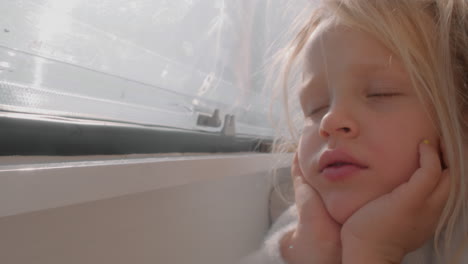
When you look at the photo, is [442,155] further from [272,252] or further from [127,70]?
[127,70]

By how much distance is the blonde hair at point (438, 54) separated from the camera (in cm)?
41

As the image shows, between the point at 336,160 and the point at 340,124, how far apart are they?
0.06 meters

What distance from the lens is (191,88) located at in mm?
717

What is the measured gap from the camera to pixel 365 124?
41 cm

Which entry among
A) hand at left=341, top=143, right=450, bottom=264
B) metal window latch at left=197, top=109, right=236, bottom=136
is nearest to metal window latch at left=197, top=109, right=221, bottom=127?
metal window latch at left=197, top=109, right=236, bottom=136

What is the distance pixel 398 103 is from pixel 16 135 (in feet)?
1.72

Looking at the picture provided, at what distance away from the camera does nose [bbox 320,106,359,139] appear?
0.41 meters

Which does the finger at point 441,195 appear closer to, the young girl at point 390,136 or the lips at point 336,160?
the young girl at point 390,136

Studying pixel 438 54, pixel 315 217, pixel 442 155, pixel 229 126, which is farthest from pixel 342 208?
pixel 229 126

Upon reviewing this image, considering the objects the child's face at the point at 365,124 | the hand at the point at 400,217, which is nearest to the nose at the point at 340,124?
the child's face at the point at 365,124

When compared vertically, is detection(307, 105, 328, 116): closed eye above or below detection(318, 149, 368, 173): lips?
above

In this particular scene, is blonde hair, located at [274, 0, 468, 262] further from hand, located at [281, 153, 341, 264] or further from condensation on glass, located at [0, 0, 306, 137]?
condensation on glass, located at [0, 0, 306, 137]

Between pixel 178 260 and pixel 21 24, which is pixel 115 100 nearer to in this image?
pixel 21 24

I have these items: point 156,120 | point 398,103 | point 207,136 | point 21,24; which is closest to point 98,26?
point 21,24
